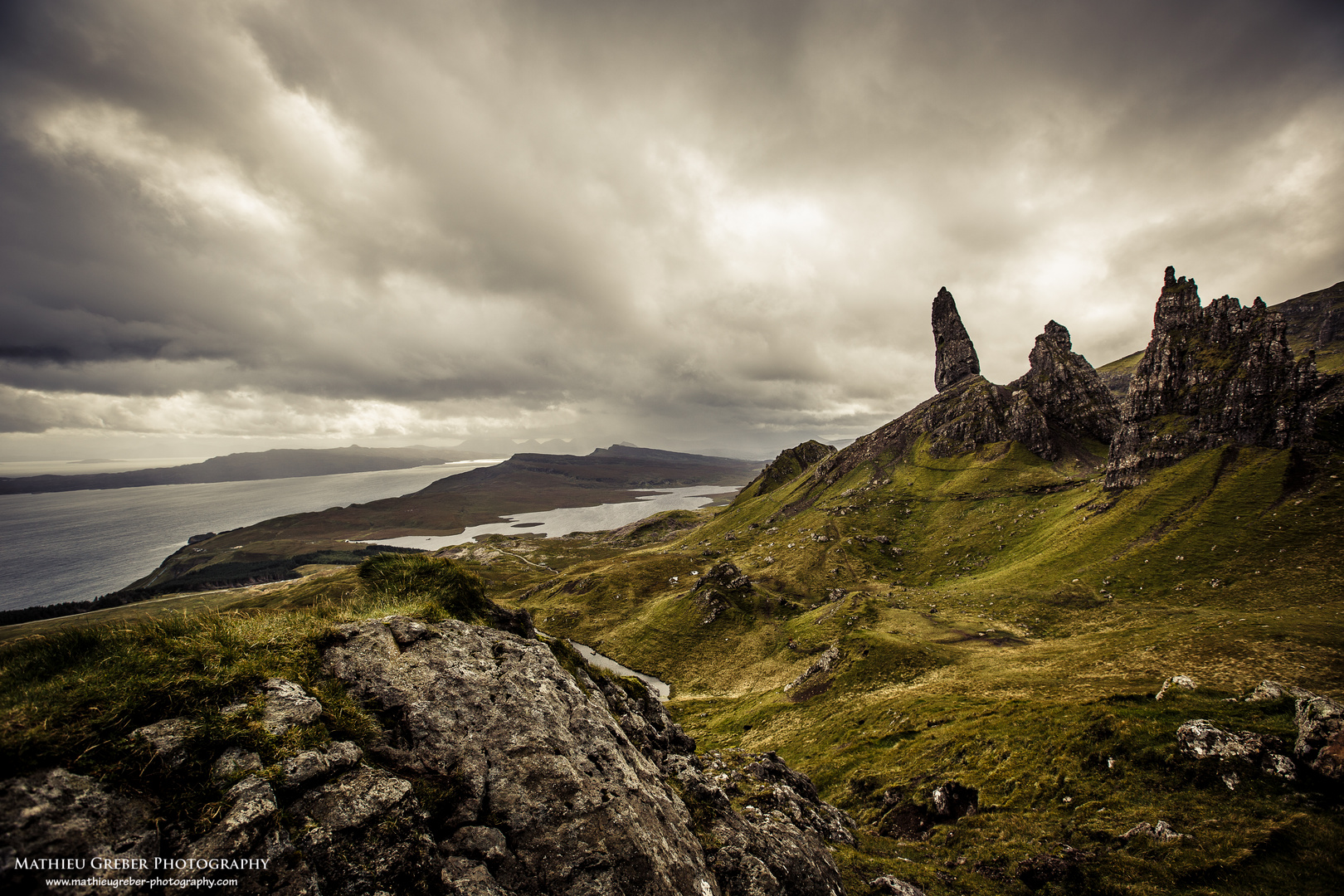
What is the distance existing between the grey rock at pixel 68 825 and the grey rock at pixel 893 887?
23840 millimetres

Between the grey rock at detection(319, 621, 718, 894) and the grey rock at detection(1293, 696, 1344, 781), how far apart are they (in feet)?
96.2

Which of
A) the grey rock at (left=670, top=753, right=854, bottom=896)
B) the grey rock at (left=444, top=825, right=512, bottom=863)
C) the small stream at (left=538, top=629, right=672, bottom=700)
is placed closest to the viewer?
the grey rock at (left=444, top=825, right=512, bottom=863)

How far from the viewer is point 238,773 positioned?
25.2 feet

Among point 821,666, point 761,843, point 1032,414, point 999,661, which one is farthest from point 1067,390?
point 761,843

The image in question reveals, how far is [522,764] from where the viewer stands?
36.3ft

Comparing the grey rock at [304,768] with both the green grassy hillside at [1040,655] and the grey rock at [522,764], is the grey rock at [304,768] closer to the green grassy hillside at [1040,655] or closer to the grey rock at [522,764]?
the grey rock at [522,764]


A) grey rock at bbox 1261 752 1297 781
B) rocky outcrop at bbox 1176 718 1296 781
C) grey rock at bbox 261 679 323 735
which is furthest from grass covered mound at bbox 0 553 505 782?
rocky outcrop at bbox 1176 718 1296 781

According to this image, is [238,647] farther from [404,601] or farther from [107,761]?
[404,601]

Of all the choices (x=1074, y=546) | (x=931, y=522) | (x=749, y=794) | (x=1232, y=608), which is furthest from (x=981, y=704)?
(x=931, y=522)

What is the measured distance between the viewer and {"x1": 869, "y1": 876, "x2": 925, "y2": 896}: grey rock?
59.5 ft

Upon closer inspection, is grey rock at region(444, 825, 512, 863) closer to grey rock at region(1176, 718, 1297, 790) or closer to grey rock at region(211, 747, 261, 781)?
grey rock at region(211, 747, 261, 781)

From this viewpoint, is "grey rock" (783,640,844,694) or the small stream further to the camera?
the small stream

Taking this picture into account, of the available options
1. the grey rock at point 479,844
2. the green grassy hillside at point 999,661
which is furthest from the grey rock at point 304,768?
the grey rock at point 479,844

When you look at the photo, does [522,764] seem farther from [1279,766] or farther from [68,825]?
[1279,766]
